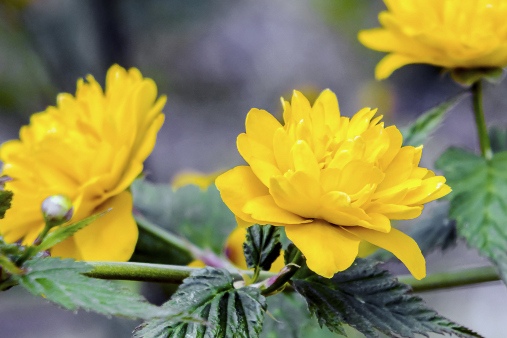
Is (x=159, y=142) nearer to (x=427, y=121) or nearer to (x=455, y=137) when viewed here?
(x=455, y=137)

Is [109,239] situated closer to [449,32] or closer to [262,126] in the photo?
[262,126]

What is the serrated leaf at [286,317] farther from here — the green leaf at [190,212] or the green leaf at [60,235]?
the green leaf at [60,235]

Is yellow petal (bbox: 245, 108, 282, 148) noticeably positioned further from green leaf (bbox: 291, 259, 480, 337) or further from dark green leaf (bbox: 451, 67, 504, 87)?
dark green leaf (bbox: 451, 67, 504, 87)

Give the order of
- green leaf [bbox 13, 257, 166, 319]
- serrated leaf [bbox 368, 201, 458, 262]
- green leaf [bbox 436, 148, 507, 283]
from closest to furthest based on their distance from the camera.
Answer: green leaf [bbox 13, 257, 166, 319]
green leaf [bbox 436, 148, 507, 283]
serrated leaf [bbox 368, 201, 458, 262]

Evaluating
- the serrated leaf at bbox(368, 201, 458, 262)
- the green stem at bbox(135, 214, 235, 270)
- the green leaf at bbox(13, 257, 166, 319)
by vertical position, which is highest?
the serrated leaf at bbox(368, 201, 458, 262)

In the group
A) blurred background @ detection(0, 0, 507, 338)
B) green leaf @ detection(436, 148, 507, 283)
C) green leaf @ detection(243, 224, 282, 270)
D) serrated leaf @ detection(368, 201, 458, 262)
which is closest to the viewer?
green leaf @ detection(243, 224, 282, 270)

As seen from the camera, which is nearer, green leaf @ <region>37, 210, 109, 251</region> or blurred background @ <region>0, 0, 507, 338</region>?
green leaf @ <region>37, 210, 109, 251</region>

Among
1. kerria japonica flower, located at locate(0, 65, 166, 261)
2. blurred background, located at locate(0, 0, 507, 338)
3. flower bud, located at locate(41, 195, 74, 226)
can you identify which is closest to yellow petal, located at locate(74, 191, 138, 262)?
kerria japonica flower, located at locate(0, 65, 166, 261)

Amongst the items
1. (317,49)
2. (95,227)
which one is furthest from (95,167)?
(317,49)
